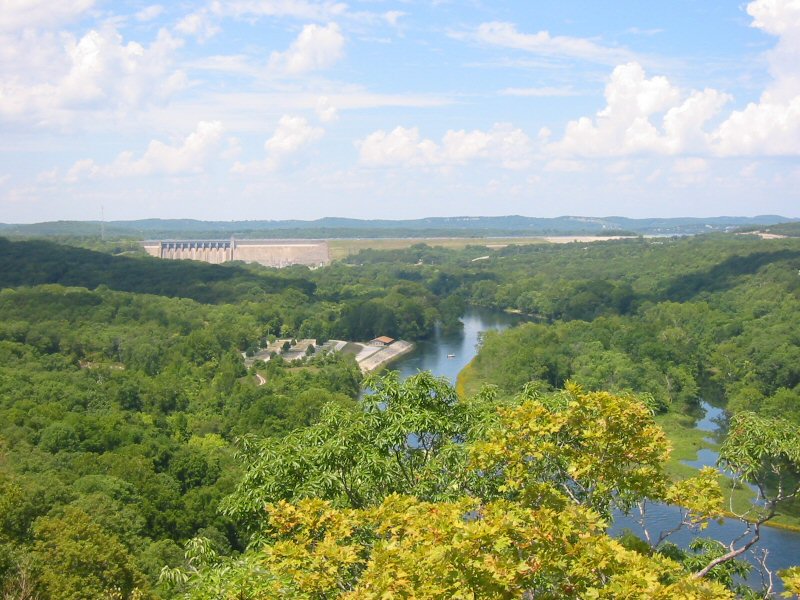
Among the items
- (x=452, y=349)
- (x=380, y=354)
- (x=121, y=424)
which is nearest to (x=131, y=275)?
(x=380, y=354)

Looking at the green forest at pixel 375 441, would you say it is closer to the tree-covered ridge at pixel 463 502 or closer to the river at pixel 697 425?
the tree-covered ridge at pixel 463 502

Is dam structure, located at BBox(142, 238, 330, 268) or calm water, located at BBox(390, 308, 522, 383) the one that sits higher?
dam structure, located at BBox(142, 238, 330, 268)

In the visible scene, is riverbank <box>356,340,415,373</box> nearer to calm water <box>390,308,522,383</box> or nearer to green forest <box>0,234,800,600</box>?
calm water <box>390,308,522,383</box>

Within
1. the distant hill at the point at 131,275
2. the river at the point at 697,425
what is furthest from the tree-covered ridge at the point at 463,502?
the distant hill at the point at 131,275

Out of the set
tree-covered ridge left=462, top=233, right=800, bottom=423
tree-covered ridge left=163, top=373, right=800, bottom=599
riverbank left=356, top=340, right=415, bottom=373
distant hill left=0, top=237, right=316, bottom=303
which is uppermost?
tree-covered ridge left=163, top=373, right=800, bottom=599

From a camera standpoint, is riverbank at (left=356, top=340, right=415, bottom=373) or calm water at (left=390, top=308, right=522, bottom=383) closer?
calm water at (left=390, top=308, right=522, bottom=383)

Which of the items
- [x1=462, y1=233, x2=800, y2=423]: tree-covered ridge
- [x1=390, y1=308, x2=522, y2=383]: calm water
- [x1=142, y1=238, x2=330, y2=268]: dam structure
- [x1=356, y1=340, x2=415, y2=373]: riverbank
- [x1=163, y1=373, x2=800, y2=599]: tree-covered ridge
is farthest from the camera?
[x1=142, y1=238, x2=330, y2=268]: dam structure

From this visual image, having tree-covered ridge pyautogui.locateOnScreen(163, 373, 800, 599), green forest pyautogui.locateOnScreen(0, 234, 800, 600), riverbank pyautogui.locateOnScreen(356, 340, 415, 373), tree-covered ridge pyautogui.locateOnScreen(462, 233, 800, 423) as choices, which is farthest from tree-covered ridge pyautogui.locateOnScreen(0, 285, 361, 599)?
tree-covered ridge pyautogui.locateOnScreen(462, 233, 800, 423)
